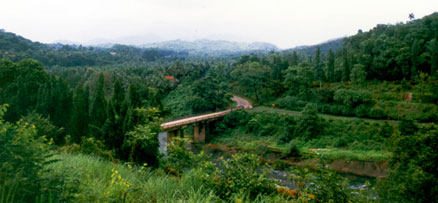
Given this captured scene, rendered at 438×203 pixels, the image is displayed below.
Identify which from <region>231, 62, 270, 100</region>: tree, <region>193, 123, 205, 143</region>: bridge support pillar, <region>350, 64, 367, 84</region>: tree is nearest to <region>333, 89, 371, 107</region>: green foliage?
<region>350, 64, 367, 84</region>: tree

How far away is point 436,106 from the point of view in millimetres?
23719

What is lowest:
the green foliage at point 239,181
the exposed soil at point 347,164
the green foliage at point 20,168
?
the exposed soil at point 347,164

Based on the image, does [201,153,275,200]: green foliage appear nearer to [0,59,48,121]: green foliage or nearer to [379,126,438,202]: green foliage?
[379,126,438,202]: green foliage

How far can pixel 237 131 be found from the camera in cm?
2797

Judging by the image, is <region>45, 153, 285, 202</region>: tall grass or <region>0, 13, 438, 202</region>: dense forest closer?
<region>45, 153, 285, 202</region>: tall grass

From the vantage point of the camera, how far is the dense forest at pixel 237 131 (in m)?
3.64

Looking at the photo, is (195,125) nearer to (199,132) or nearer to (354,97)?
(199,132)

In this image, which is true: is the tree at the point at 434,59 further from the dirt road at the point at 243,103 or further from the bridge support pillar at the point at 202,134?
the bridge support pillar at the point at 202,134

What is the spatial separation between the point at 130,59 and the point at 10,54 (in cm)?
3725

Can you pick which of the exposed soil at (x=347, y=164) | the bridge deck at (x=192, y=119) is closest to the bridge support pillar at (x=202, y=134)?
the bridge deck at (x=192, y=119)

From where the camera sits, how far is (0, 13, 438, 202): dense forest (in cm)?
364

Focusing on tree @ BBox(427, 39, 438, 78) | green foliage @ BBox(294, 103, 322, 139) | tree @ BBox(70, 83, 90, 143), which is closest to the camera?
tree @ BBox(70, 83, 90, 143)

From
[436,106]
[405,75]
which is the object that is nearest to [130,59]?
[405,75]

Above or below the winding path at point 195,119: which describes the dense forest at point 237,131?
above
